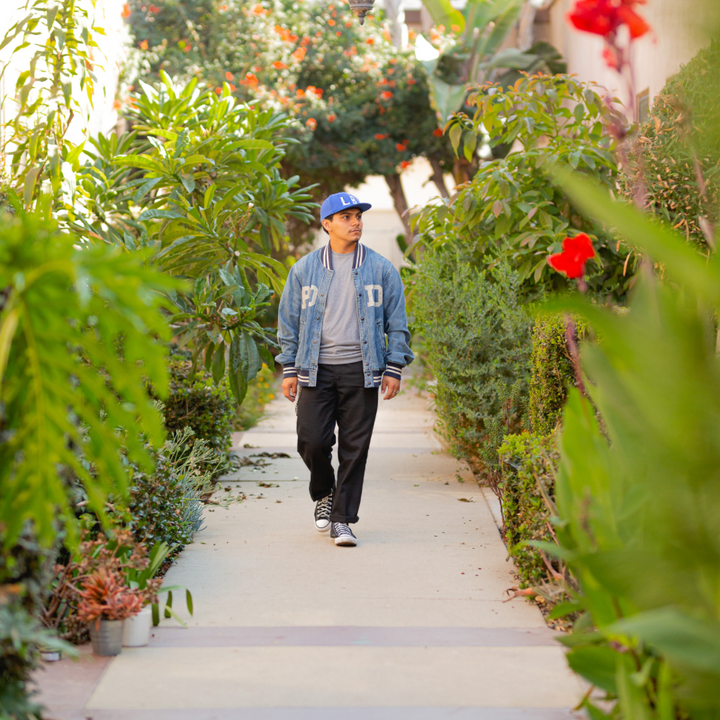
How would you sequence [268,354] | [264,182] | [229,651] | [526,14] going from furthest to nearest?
[526,14]
[264,182]
[268,354]
[229,651]

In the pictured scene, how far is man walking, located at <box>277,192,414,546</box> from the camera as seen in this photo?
15.6 feet

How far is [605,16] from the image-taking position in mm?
2232

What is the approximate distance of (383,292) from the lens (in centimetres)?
491

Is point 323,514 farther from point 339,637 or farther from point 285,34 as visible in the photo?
point 285,34

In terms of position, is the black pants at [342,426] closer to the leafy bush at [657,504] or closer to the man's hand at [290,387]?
the man's hand at [290,387]

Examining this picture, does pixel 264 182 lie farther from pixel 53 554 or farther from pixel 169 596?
pixel 53 554

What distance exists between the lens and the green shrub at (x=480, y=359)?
19.4ft

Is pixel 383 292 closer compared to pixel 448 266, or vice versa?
pixel 383 292

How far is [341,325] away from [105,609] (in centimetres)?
220

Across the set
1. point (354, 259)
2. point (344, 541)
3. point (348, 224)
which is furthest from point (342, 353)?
point (344, 541)

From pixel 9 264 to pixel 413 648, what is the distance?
6.97 ft

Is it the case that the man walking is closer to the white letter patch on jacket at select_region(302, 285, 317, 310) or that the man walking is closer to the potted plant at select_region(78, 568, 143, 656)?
the white letter patch on jacket at select_region(302, 285, 317, 310)

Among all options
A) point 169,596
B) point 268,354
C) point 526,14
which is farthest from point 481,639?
point 526,14

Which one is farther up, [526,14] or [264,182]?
[526,14]
